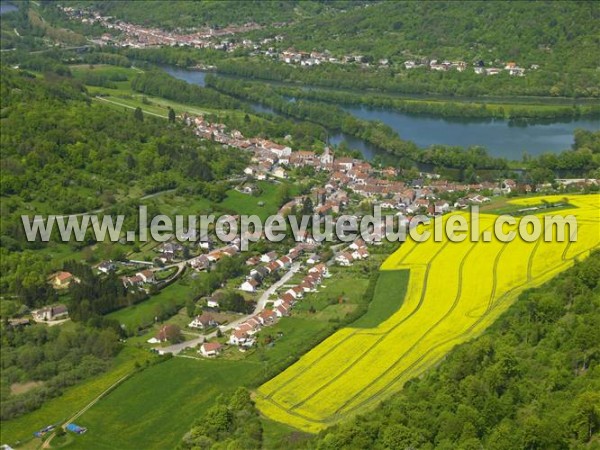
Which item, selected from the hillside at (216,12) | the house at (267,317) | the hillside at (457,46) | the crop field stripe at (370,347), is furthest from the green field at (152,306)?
the hillside at (216,12)

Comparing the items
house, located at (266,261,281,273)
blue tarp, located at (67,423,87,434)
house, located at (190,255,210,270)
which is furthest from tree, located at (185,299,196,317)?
blue tarp, located at (67,423,87,434)

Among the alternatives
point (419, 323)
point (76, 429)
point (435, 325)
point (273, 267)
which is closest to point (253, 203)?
point (273, 267)

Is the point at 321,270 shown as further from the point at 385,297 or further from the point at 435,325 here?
the point at 435,325

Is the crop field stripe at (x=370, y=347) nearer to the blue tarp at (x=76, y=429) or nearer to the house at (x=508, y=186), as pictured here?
the blue tarp at (x=76, y=429)

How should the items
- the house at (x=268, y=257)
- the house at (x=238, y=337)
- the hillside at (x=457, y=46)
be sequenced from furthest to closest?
the hillside at (x=457, y=46)
the house at (x=268, y=257)
the house at (x=238, y=337)

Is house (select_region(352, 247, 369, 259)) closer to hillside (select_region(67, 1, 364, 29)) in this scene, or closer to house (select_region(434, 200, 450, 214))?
house (select_region(434, 200, 450, 214))
